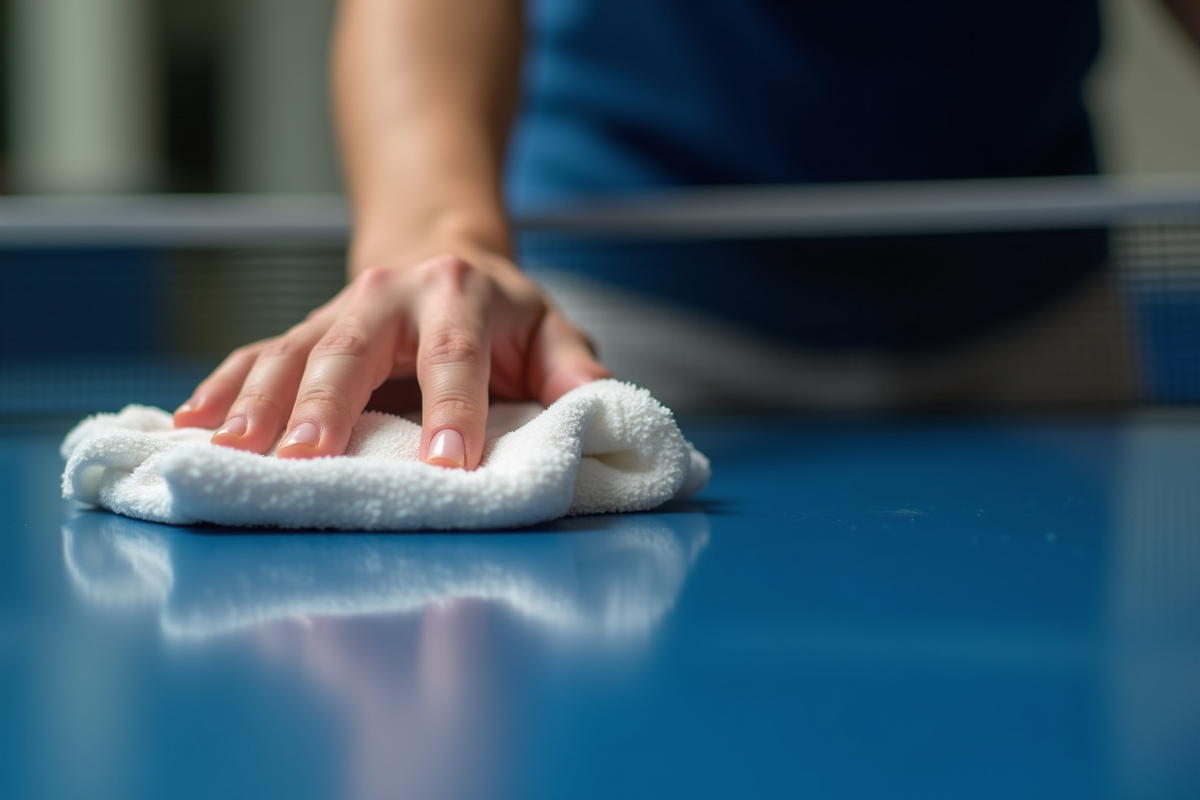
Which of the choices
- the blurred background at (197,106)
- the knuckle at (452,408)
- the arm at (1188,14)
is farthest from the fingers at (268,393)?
the blurred background at (197,106)

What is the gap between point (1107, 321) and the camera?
57.0 inches

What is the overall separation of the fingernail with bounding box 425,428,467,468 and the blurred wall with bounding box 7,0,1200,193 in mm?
5491

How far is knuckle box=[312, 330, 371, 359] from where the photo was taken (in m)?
0.68

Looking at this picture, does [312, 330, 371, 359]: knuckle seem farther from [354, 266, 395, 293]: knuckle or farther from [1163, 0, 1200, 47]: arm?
[1163, 0, 1200, 47]: arm

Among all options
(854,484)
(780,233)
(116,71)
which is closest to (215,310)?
(116,71)

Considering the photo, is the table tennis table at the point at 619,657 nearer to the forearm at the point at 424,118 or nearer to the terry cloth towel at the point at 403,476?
Result: the terry cloth towel at the point at 403,476

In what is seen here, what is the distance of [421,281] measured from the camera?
77cm

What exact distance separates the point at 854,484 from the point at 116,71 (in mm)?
5876

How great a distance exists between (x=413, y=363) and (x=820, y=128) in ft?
2.85

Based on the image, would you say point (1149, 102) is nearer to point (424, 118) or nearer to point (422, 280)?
point (424, 118)

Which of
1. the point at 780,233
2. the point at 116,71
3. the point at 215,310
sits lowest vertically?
the point at 215,310

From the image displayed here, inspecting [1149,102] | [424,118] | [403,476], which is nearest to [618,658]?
[403,476]

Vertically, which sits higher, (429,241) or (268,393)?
(429,241)

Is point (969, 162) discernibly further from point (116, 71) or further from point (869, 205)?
point (116, 71)
